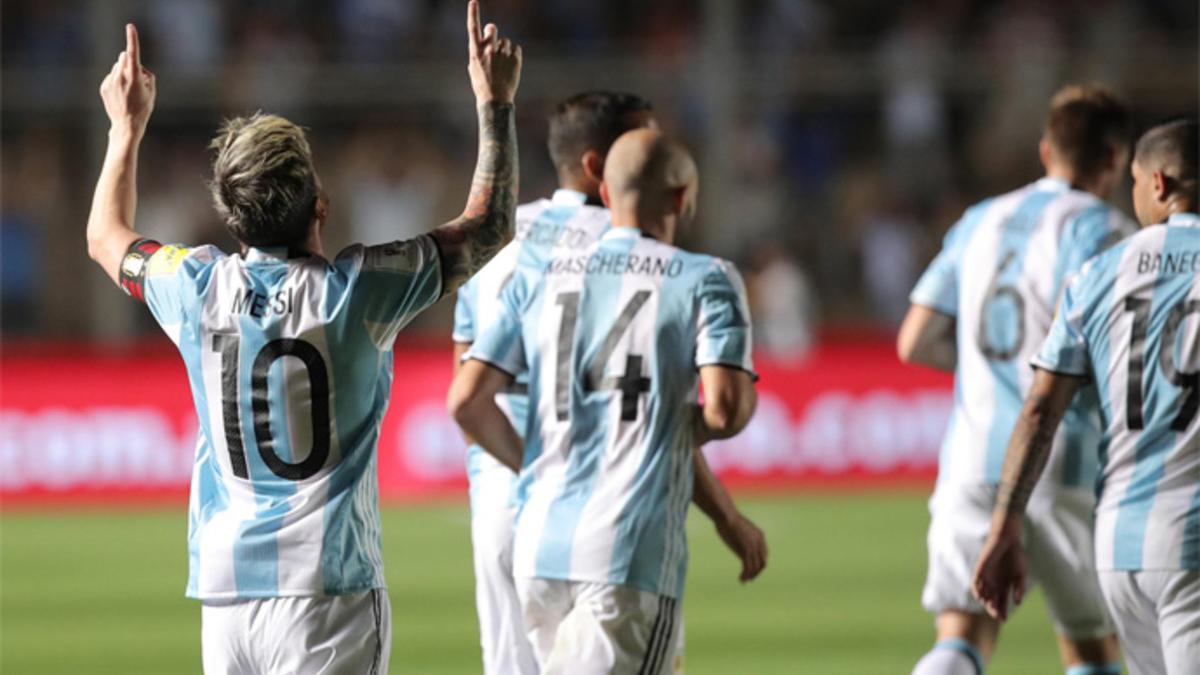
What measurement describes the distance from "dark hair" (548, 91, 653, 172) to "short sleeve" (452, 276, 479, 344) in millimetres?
507

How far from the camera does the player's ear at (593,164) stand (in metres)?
6.05

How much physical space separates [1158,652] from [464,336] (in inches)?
92.7

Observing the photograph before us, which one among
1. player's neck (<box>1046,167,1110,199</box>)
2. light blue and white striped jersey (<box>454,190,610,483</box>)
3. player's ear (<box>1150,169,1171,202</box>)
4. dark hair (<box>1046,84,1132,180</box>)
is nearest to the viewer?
player's ear (<box>1150,169,1171,202</box>)

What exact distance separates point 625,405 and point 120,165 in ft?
4.85

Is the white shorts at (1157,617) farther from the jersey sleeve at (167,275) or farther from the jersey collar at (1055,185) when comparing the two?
the jersey sleeve at (167,275)

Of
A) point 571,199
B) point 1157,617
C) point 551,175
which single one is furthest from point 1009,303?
point 551,175

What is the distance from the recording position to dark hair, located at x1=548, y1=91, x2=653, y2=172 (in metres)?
6.02

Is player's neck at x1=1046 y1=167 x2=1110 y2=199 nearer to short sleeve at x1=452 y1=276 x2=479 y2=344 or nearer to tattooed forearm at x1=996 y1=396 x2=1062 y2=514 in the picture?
tattooed forearm at x1=996 y1=396 x2=1062 y2=514

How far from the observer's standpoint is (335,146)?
59.3 feet

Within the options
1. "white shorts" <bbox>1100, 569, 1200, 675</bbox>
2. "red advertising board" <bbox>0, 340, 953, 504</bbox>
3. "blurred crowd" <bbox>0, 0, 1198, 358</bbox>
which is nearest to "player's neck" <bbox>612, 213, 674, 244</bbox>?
"white shorts" <bbox>1100, 569, 1200, 675</bbox>

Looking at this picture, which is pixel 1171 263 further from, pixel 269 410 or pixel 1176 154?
pixel 269 410

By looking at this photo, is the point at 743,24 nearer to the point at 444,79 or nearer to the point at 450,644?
the point at 444,79

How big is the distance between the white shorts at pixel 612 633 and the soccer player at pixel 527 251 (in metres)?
0.73

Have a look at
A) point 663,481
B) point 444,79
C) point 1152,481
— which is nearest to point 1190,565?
point 1152,481
